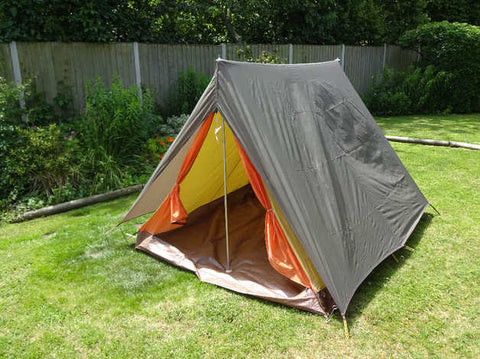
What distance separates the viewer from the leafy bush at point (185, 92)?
827 centimetres

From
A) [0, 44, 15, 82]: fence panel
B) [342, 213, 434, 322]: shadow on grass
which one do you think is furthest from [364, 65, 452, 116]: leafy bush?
[0, 44, 15, 82]: fence panel

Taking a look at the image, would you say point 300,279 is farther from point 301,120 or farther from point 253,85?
point 253,85

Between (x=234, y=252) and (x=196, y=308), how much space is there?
85 cm

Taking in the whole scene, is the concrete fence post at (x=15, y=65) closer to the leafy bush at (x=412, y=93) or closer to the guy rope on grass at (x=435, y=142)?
the guy rope on grass at (x=435, y=142)

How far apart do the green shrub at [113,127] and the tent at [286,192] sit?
194 centimetres

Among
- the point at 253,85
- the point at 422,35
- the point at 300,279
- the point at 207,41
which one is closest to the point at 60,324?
the point at 300,279

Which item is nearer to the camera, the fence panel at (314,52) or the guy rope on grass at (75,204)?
the guy rope on grass at (75,204)

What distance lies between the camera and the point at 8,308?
9.91ft

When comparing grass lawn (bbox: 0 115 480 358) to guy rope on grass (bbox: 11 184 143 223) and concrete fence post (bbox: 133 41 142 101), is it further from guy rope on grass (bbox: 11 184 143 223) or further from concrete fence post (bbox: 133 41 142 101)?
concrete fence post (bbox: 133 41 142 101)

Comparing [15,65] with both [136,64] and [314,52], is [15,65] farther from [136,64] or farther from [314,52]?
[314,52]

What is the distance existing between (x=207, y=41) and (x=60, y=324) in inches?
401

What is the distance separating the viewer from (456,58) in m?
11.2

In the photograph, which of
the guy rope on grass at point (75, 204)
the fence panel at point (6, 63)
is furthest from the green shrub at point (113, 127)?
the fence panel at point (6, 63)

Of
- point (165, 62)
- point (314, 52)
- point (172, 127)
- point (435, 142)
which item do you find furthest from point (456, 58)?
point (172, 127)
